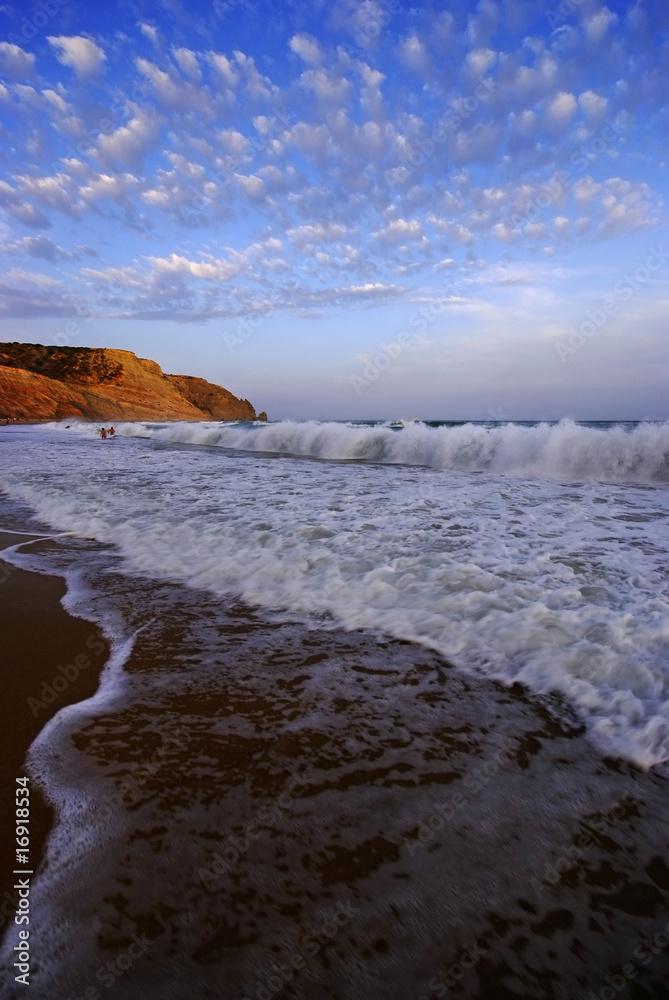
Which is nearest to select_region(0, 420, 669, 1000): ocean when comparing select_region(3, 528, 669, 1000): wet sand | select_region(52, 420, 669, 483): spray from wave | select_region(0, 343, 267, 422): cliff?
select_region(3, 528, 669, 1000): wet sand

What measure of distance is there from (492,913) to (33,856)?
129 cm

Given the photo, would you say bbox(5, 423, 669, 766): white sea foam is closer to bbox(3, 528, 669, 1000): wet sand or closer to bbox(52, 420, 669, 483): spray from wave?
bbox(3, 528, 669, 1000): wet sand

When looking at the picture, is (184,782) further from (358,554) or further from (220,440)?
(220,440)

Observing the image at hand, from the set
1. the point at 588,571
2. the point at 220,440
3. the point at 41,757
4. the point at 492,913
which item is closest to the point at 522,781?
the point at 492,913

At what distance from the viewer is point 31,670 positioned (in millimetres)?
2463

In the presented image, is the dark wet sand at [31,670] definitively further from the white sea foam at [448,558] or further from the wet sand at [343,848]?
the white sea foam at [448,558]

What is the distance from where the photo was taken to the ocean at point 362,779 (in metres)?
1.12

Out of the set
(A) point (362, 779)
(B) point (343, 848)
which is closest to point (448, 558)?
(A) point (362, 779)

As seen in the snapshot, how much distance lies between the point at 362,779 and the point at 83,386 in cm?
7077

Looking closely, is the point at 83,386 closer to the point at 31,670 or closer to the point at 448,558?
the point at 448,558

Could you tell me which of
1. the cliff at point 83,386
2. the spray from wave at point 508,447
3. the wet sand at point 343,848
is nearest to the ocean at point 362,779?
the wet sand at point 343,848

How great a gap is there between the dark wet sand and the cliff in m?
58.3

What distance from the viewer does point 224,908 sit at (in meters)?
1.22

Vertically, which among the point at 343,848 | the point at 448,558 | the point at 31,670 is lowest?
the point at 31,670
